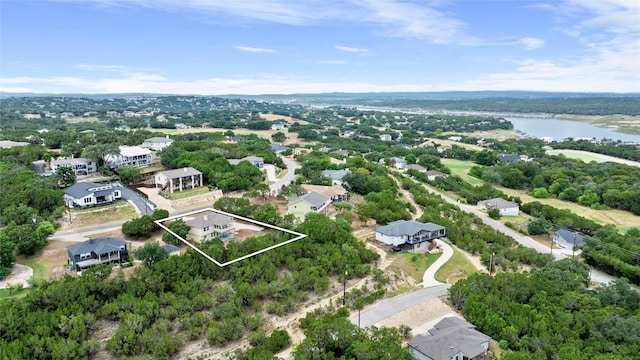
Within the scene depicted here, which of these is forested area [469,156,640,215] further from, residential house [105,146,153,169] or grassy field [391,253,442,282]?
residential house [105,146,153,169]

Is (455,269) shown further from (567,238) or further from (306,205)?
(567,238)

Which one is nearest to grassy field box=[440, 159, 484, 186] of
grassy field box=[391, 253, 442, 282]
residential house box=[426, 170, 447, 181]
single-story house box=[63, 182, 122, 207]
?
residential house box=[426, 170, 447, 181]

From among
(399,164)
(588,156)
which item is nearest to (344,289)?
(399,164)

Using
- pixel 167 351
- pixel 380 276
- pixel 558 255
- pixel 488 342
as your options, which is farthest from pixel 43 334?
pixel 558 255

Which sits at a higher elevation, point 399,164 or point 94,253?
point 94,253

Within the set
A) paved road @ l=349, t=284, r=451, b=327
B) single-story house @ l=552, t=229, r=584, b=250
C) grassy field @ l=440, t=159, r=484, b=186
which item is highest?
paved road @ l=349, t=284, r=451, b=327

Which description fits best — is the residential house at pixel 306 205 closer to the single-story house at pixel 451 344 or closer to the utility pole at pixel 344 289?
the utility pole at pixel 344 289

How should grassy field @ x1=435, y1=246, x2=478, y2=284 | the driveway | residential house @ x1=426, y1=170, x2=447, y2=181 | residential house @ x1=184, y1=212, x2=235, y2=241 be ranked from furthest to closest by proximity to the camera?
residential house @ x1=426, y1=170, x2=447, y2=181 → the driveway → residential house @ x1=184, y1=212, x2=235, y2=241 → grassy field @ x1=435, y1=246, x2=478, y2=284
